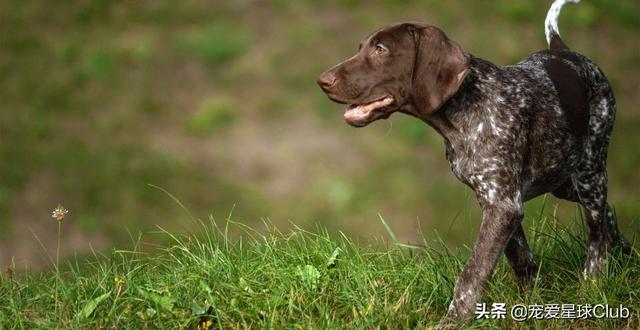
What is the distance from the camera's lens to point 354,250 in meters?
6.88

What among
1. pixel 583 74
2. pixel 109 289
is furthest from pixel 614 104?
pixel 109 289

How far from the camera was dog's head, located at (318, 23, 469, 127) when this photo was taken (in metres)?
5.99

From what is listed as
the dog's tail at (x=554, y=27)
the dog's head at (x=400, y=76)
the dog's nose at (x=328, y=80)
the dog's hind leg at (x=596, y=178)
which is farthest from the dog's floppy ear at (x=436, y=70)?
the dog's tail at (x=554, y=27)

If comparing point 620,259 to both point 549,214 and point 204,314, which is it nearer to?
point 549,214

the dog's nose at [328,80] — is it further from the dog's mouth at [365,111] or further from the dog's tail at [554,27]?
the dog's tail at [554,27]

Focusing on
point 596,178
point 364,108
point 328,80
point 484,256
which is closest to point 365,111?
point 364,108

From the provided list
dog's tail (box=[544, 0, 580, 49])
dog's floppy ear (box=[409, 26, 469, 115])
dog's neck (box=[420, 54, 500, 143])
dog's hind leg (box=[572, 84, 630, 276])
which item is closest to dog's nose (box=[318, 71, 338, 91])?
dog's floppy ear (box=[409, 26, 469, 115])

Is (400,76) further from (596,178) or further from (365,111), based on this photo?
(596,178)

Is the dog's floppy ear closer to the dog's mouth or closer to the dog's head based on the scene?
the dog's head

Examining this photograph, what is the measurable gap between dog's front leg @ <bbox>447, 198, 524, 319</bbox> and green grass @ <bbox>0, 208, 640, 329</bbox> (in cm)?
14

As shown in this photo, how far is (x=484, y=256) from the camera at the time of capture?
607 cm

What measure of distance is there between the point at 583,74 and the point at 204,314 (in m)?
2.92

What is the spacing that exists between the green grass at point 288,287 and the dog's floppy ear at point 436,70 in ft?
3.63

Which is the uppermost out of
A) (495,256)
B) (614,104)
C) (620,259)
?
(614,104)
